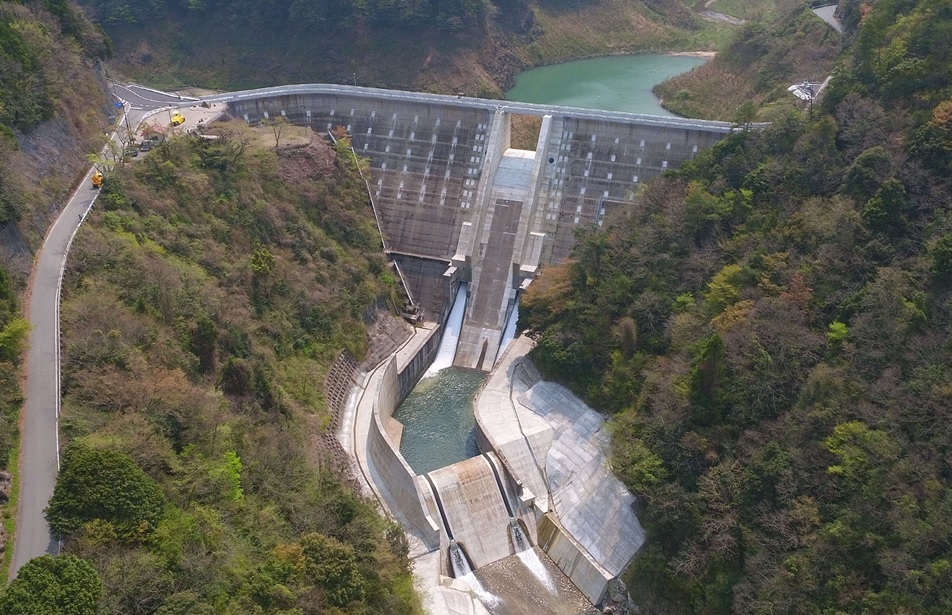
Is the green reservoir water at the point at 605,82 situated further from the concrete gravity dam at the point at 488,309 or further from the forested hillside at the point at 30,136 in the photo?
the forested hillside at the point at 30,136

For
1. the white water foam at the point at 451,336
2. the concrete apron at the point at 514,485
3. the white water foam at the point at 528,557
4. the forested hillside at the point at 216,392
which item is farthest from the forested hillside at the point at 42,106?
the white water foam at the point at 528,557

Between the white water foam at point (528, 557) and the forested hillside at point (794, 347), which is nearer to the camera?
the forested hillside at point (794, 347)

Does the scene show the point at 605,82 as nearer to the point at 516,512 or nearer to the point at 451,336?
the point at 451,336

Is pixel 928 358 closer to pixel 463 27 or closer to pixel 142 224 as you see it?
pixel 142 224

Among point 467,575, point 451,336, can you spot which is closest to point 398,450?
point 467,575

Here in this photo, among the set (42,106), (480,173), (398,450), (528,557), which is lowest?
(528,557)

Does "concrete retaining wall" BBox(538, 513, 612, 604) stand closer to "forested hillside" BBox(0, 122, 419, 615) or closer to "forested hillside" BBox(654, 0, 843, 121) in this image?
"forested hillside" BBox(0, 122, 419, 615)

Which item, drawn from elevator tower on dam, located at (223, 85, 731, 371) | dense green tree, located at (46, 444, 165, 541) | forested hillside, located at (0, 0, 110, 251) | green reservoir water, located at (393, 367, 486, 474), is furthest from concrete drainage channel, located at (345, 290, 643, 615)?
forested hillside, located at (0, 0, 110, 251)
